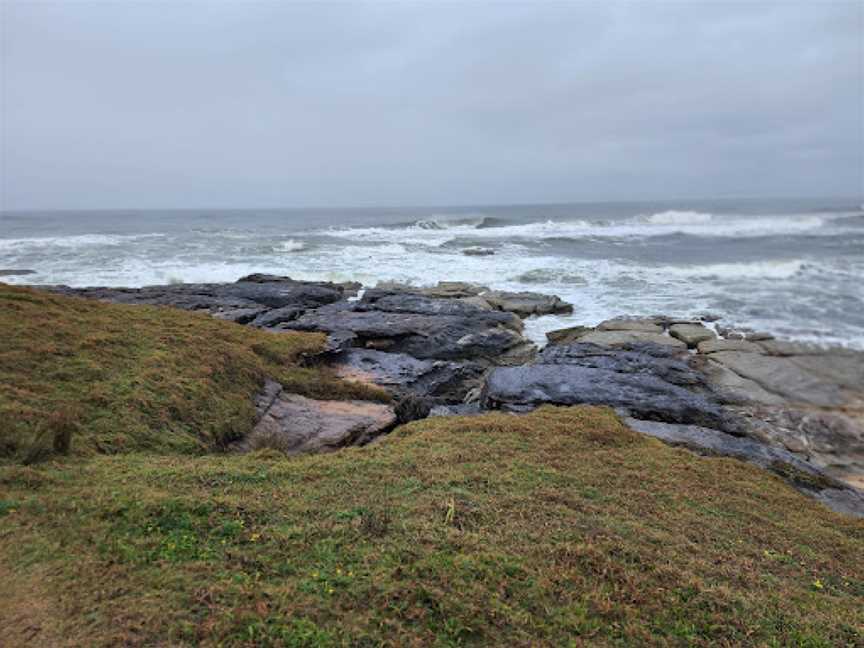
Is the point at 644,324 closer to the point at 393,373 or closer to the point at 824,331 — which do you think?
the point at 824,331

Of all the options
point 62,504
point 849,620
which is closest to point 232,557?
point 62,504

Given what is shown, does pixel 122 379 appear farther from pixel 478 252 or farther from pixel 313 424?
pixel 478 252

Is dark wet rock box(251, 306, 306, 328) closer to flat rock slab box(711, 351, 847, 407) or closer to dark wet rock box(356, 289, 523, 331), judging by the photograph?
dark wet rock box(356, 289, 523, 331)

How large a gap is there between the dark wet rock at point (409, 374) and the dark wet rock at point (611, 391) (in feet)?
3.19

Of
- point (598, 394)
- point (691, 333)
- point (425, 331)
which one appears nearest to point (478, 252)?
point (691, 333)

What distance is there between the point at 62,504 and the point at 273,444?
105 inches

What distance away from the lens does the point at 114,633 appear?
3055mm

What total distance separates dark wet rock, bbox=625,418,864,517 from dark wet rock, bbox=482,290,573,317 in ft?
34.4

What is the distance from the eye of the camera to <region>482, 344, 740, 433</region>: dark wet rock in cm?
953

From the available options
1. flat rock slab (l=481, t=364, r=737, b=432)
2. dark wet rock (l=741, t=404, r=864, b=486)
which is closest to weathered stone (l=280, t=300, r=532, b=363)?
flat rock slab (l=481, t=364, r=737, b=432)

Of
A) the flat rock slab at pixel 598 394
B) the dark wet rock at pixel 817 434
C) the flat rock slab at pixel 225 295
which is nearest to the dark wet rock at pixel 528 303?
the flat rock slab at pixel 225 295

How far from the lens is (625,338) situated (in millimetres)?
15055

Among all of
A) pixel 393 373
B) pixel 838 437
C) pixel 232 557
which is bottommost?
pixel 838 437

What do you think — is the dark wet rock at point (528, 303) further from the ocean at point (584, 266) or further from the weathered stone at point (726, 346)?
the weathered stone at point (726, 346)
